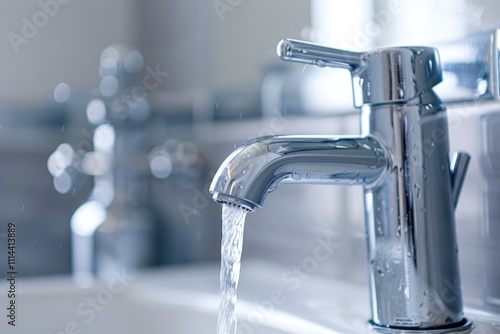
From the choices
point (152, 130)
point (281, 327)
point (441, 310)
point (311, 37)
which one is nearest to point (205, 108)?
point (152, 130)

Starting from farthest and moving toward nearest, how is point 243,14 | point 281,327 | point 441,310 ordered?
point 243,14, point 281,327, point 441,310

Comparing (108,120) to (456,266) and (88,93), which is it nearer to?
(88,93)

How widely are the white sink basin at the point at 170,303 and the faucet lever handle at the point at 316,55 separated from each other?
220 millimetres

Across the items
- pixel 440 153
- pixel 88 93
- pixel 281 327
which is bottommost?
pixel 281 327

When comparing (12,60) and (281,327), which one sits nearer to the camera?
(281,327)

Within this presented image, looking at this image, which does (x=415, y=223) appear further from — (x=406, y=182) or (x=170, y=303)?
(x=170, y=303)

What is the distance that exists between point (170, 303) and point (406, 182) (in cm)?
34

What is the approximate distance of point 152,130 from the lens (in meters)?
1.07

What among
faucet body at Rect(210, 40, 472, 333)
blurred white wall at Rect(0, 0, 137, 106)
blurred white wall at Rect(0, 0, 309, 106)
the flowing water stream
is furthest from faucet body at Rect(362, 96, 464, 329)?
blurred white wall at Rect(0, 0, 137, 106)

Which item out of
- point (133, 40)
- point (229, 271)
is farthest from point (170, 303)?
point (133, 40)

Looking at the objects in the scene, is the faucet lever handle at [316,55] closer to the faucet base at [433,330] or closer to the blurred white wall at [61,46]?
the faucet base at [433,330]

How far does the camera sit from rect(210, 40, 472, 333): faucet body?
18.8 inches

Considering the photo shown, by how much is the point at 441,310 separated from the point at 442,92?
178 millimetres

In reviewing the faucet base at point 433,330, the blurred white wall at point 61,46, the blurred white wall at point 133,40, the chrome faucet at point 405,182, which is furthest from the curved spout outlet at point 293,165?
the blurred white wall at point 61,46
